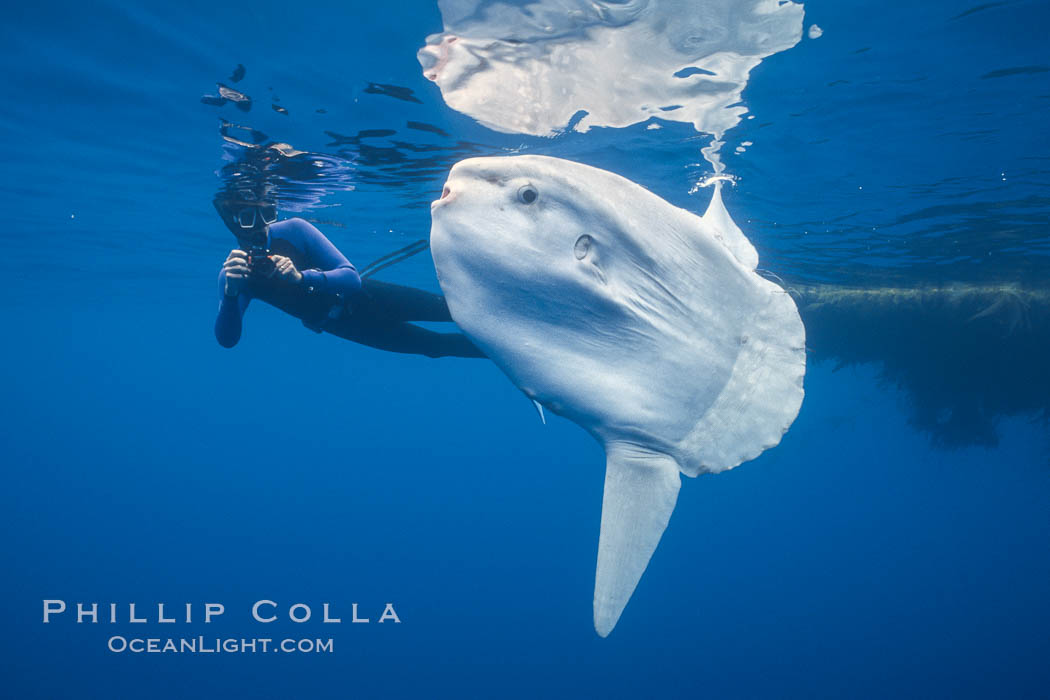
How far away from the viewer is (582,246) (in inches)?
68.9

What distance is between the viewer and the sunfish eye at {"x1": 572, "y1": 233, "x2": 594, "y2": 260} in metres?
1.73

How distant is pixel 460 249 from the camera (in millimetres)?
1643

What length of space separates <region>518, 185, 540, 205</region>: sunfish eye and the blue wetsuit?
3.04m

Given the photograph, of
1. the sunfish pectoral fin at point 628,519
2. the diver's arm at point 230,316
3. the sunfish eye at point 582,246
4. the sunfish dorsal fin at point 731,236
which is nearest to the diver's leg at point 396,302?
the diver's arm at point 230,316

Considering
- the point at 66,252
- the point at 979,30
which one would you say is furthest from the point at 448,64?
the point at 66,252

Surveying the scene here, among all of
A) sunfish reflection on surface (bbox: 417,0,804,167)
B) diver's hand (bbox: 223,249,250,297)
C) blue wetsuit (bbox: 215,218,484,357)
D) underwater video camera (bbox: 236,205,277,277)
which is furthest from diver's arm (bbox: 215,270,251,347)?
sunfish reflection on surface (bbox: 417,0,804,167)

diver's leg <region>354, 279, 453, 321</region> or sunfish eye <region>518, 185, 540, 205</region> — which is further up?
diver's leg <region>354, 279, 453, 321</region>

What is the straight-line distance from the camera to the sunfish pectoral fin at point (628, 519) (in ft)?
6.53

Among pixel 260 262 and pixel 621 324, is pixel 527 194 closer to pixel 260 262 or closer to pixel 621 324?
pixel 621 324

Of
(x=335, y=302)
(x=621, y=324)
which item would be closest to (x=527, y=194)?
(x=621, y=324)

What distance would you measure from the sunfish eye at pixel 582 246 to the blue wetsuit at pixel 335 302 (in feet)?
10.2

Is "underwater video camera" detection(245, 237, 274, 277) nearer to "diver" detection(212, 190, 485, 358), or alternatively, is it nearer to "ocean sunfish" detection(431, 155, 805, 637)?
"diver" detection(212, 190, 485, 358)

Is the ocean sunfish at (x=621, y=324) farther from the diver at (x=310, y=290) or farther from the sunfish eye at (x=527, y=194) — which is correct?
the diver at (x=310, y=290)

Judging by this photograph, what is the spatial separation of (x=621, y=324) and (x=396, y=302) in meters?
4.13
